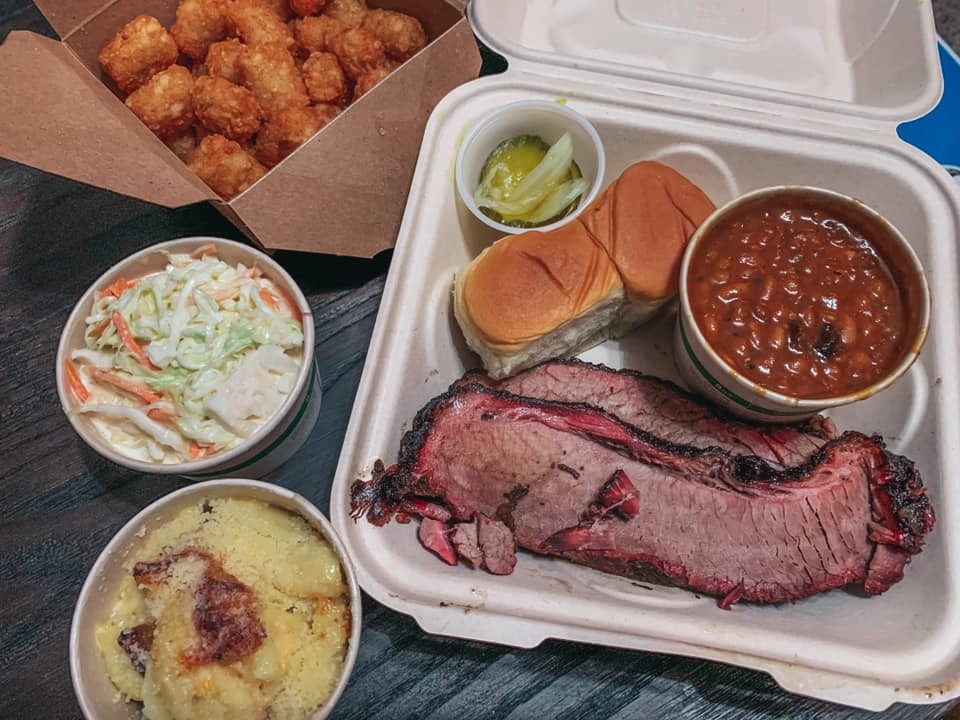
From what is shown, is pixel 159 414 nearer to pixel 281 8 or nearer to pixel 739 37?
pixel 281 8

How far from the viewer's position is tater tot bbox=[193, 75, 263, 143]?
1852 millimetres

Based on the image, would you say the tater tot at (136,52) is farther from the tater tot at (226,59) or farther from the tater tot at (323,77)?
the tater tot at (323,77)

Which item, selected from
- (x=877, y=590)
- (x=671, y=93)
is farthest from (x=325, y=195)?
(x=877, y=590)

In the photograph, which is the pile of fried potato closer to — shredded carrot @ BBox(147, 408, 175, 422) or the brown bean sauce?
shredded carrot @ BBox(147, 408, 175, 422)

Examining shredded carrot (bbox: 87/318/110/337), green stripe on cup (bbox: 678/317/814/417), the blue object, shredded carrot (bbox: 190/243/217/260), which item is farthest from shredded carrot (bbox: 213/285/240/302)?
the blue object

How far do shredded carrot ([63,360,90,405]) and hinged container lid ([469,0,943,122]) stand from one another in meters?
1.38

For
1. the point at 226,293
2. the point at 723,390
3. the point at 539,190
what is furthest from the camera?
the point at 539,190

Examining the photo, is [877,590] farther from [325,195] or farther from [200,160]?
[200,160]

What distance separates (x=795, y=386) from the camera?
4.59 feet

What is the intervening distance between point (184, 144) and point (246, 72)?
0.97 ft

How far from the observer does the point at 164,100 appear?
6.16 ft

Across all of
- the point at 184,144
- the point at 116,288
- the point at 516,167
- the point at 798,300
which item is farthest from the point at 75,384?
the point at 798,300

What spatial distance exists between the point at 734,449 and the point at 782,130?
2.60ft

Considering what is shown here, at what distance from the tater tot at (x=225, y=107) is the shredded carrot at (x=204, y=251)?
428mm
